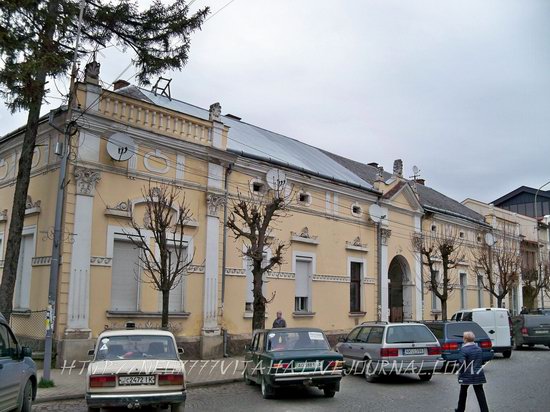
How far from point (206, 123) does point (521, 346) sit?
1743cm

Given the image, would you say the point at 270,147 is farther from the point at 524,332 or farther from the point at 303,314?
the point at 524,332

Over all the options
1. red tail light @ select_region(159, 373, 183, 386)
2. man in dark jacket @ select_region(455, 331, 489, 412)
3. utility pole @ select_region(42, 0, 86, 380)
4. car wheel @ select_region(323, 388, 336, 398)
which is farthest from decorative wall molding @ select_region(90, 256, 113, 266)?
man in dark jacket @ select_region(455, 331, 489, 412)

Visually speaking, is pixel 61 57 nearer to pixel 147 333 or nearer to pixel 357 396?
pixel 147 333

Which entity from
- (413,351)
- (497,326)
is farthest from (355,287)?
(413,351)

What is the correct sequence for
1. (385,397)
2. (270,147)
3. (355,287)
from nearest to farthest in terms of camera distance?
(385,397)
(270,147)
(355,287)

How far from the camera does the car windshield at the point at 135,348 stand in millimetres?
10008

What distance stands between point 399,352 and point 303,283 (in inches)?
358

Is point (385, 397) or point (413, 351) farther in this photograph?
point (413, 351)

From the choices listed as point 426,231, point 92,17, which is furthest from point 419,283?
point 92,17

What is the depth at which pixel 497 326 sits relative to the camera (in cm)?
2083

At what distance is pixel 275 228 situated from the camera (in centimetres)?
2156

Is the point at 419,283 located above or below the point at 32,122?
below

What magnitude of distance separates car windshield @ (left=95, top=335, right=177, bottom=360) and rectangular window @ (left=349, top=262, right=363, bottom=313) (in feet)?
52.1

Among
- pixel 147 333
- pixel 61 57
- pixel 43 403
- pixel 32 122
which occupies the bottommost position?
pixel 43 403
